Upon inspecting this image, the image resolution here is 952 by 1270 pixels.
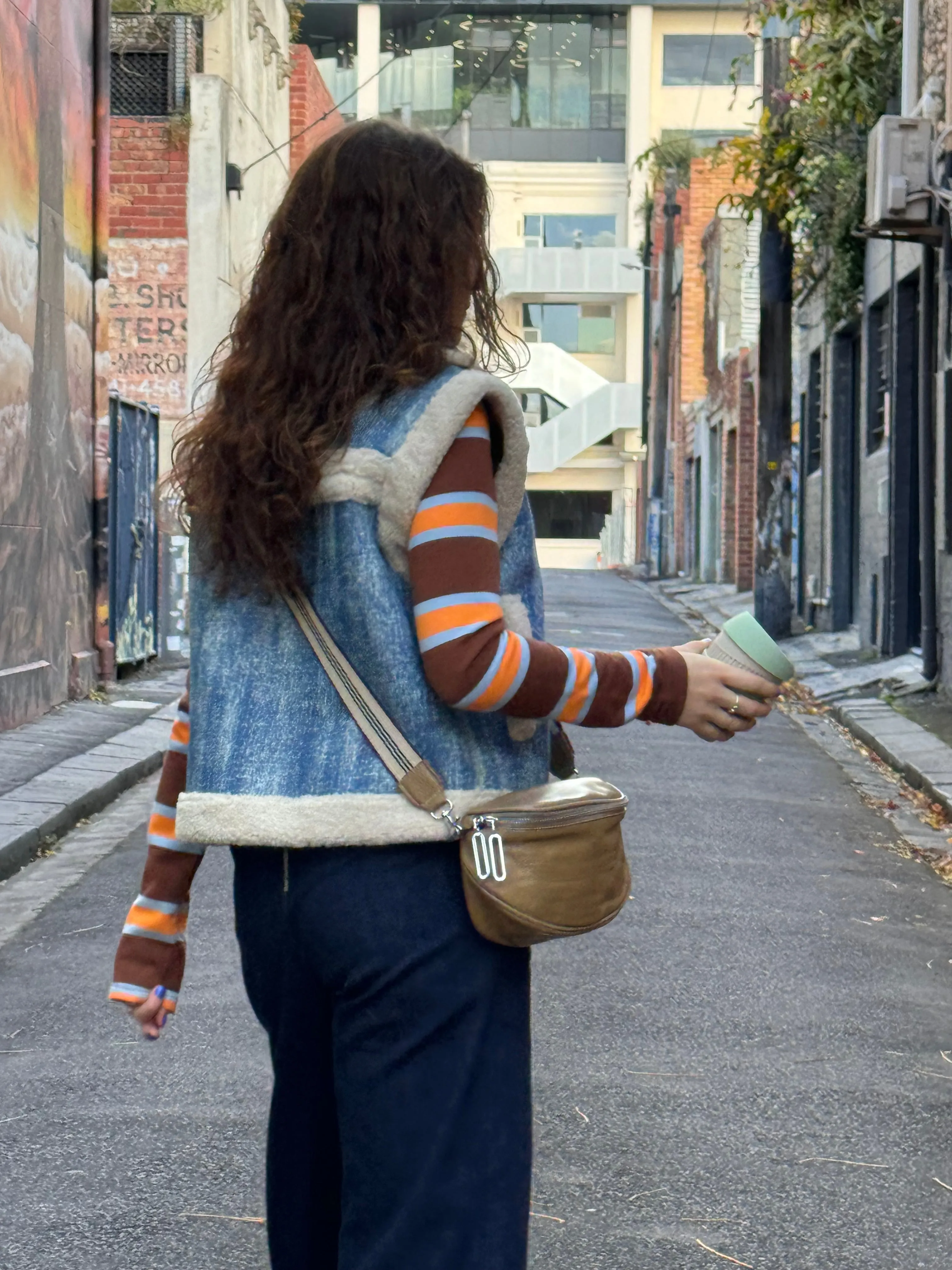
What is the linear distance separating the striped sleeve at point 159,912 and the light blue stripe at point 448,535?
500 mm

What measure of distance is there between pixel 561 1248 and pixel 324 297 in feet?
6.72

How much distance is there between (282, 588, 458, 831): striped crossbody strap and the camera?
80.6 inches

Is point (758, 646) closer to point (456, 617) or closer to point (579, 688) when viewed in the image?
point (579, 688)

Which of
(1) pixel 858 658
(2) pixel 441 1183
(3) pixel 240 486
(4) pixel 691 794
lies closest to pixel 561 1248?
(2) pixel 441 1183

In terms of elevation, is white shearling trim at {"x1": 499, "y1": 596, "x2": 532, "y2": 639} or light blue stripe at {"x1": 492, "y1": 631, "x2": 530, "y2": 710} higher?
white shearling trim at {"x1": 499, "y1": 596, "x2": 532, "y2": 639}

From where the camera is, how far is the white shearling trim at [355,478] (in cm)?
202

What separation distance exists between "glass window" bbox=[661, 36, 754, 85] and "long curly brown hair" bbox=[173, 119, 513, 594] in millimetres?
51950

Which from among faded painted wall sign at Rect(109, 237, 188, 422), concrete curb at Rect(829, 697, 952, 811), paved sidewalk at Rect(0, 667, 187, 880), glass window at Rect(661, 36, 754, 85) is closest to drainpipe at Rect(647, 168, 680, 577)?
glass window at Rect(661, 36, 754, 85)

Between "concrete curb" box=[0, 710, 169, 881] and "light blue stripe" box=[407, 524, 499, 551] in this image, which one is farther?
"concrete curb" box=[0, 710, 169, 881]

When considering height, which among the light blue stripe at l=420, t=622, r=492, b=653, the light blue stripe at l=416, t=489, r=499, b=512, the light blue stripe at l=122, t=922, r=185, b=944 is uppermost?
the light blue stripe at l=416, t=489, r=499, b=512

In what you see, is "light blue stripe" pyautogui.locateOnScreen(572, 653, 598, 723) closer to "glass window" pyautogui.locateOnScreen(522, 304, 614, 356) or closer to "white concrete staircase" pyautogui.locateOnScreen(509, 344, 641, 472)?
"white concrete staircase" pyautogui.locateOnScreen(509, 344, 641, 472)

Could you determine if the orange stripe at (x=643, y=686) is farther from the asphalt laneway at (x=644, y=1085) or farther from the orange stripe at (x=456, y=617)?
the asphalt laneway at (x=644, y=1085)

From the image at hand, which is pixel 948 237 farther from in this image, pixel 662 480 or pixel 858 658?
pixel 662 480

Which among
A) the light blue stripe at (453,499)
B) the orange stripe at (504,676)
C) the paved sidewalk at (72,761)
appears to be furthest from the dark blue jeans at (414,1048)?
the paved sidewalk at (72,761)
